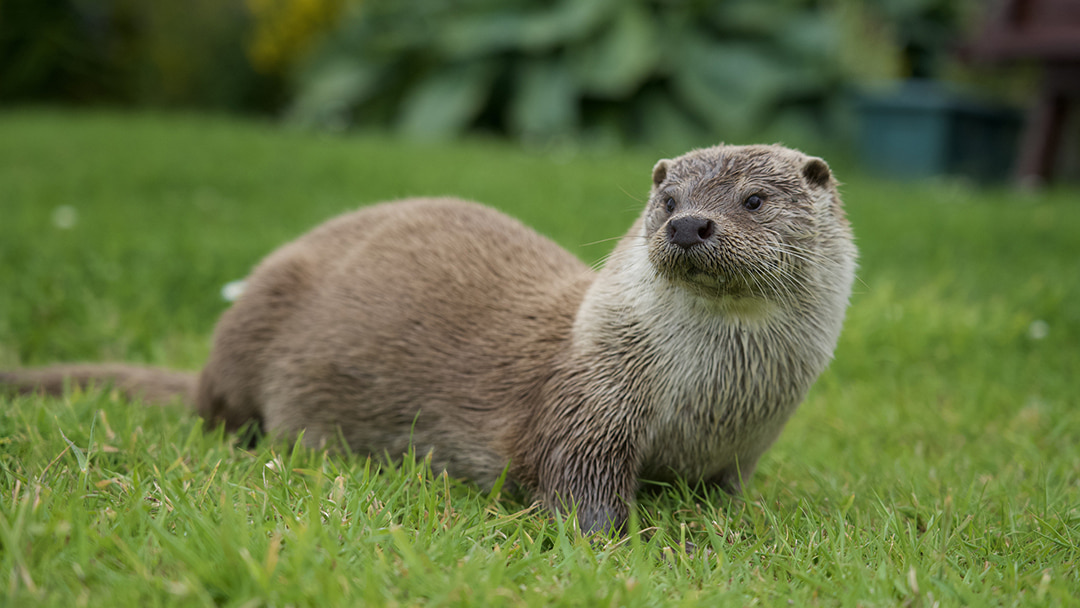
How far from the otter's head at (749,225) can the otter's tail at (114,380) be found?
1.65m

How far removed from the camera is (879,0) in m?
10.3

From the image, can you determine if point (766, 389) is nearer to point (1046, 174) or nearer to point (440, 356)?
point (440, 356)

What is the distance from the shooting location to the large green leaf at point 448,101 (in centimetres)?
943

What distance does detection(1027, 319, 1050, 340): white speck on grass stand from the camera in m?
3.75

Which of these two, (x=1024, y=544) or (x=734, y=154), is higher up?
(x=734, y=154)

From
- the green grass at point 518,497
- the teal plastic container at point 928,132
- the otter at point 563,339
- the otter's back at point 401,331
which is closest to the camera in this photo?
the green grass at point 518,497

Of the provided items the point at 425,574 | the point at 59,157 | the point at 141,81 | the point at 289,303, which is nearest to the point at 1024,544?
the point at 425,574

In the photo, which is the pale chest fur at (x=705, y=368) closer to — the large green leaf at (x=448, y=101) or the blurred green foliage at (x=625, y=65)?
the blurred green foliage at (x=625, y=65)

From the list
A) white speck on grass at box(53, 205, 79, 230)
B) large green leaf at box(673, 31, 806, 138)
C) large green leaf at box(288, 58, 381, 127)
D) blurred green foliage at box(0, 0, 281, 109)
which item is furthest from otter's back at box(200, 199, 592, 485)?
blurred green foliage at box(0, 0, 281, 109)

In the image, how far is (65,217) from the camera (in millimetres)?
4879

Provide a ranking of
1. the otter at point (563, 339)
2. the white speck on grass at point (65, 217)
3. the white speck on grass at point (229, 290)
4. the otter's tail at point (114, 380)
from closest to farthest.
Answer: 1. the otter at point (563, 339)
2. the otter's tail at point (114, 380)
3. the white speck on grass at point (229, 290)
4. the white speck on grass at point (65, 217)

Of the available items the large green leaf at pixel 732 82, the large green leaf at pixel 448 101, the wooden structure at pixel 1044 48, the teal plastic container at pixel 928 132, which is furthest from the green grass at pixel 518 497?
the large green leaf at pixel 448 101

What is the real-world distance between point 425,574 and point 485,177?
4.89 meters

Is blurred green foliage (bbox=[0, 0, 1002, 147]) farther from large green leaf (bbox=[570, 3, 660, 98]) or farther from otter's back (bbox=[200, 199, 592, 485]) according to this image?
otter's back (bbox=[200, 199, 592, 485])
